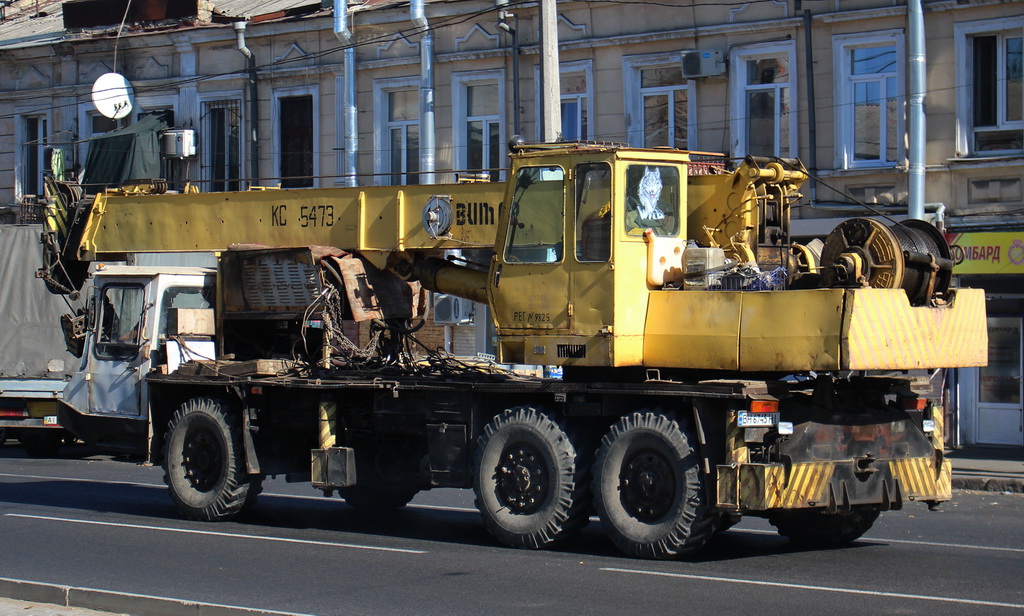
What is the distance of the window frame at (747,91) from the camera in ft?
69.0

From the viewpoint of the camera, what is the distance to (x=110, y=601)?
8.03 m

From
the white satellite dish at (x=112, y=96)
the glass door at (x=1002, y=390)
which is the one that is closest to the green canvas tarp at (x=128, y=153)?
the white satellite dish at (x=112, y=96)

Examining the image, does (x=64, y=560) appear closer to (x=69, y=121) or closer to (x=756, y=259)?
(x=756, y=259)

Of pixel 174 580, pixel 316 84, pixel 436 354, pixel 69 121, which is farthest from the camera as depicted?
pixel 69 121

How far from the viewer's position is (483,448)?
35.4 ft

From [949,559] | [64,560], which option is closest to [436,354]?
[64,560]

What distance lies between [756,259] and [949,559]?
9.38 feet

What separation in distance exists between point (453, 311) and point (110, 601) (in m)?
16.0

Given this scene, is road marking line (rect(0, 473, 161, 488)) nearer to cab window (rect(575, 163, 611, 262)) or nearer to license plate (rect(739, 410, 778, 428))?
cab window (rect(575, 163, 611, 262))

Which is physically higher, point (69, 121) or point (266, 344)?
point (69, 121)

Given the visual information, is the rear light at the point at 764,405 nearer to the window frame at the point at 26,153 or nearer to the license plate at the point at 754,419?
the license plate at the point at 754,419

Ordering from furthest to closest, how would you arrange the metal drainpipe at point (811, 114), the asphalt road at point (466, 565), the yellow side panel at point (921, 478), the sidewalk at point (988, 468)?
the metal drainpipe at point (811, 114) < the sidewalk at point (988, 468) < the yellow side panel at point (921, 478) < the asphalt road at point (466, 565)

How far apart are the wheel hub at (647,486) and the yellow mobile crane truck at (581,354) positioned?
0.02 meters

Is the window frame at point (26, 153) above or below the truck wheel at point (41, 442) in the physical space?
above
